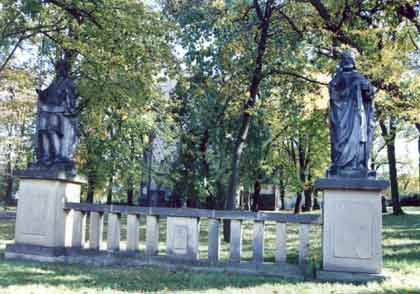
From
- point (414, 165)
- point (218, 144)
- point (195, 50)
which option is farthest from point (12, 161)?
point (414, 165)

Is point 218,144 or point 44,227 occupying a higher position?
point 218,144

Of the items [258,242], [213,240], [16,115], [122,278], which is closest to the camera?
[122,278]

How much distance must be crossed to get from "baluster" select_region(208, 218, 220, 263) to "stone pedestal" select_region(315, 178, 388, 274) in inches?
76.8

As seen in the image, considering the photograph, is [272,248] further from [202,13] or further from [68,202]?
[202,13]

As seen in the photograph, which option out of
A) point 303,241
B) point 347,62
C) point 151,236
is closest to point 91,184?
point 151,236

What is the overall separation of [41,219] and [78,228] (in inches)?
30.8

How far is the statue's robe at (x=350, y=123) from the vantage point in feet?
26.5

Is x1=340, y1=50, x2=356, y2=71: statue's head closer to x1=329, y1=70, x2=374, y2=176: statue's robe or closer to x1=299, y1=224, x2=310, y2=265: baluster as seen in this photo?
x1=329, y1=70, x2=374, y2=176: statue's robe

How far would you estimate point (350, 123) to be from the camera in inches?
324

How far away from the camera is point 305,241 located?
8.16 meters

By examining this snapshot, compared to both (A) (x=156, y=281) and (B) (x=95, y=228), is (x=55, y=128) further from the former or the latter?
(A) (x=156, y=281)

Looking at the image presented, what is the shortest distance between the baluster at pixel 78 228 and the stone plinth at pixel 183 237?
2.24m

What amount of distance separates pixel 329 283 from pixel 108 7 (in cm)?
794

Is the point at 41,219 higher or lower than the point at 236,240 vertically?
higher
